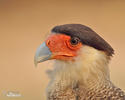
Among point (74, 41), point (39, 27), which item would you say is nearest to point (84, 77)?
point (74, 41)

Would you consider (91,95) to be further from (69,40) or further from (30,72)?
(30,72)

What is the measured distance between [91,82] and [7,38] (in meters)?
1.61

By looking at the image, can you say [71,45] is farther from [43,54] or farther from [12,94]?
[12,94]

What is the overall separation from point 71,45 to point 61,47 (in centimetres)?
4

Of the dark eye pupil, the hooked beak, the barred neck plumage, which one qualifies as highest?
the dark eye pupil

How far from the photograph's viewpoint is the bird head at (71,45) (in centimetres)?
99

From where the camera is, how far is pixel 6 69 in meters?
2.48

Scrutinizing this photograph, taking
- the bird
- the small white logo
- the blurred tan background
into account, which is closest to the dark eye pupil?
the bird

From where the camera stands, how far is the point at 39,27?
2457mm

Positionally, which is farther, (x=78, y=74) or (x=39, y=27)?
(x=39, y=27)

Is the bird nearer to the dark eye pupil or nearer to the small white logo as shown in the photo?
the dark eye pupil

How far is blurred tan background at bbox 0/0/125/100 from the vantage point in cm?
241

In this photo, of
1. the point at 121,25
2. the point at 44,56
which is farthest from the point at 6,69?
the point at 44,56

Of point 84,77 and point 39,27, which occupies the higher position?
point 39,27
